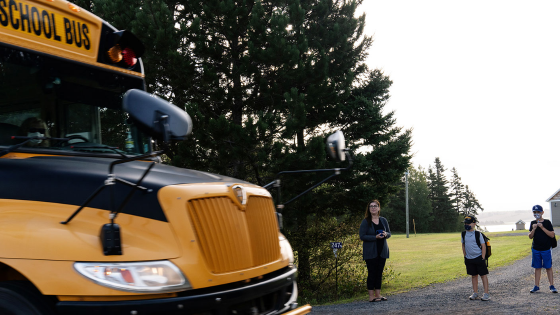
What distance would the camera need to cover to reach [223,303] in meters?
2.72

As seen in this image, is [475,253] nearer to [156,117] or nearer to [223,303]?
[223,303]

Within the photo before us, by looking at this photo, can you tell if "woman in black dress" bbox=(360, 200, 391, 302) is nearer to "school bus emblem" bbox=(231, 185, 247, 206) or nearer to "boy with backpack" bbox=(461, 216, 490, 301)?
"boy with backpack" bbox=(461, 216, 490, 301)

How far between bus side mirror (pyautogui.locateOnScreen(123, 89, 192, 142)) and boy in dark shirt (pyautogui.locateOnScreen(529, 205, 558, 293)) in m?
8.70

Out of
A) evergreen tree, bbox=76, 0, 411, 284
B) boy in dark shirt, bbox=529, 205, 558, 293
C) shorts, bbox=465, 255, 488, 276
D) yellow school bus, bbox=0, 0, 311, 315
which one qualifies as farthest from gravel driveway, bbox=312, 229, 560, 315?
yellow school bus, bbox=0, 0, 311, 315

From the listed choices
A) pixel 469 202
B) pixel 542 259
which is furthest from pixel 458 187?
pixel 542 259

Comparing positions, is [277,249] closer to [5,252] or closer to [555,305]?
[5,252]

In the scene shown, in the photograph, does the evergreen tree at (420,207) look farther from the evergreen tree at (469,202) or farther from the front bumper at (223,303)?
the front bumper at (223,303)

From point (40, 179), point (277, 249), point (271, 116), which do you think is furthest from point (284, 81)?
point (40, 179)

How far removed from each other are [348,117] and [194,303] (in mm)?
10913

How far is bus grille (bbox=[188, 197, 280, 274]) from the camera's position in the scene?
2.72 metres

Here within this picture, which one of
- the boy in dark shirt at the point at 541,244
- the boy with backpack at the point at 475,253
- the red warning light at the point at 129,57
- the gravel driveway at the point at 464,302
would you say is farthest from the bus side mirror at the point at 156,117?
the boy in dark shirt at the point at 541,244

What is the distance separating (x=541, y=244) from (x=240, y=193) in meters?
8.28

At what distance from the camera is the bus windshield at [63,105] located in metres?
3.07

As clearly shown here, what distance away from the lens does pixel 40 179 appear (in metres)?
2.67
